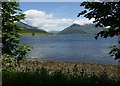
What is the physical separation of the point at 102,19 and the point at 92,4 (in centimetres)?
76

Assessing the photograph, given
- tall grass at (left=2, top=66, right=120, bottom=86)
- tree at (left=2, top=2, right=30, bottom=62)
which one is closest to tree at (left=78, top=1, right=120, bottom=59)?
tall grass at (left=2, top=66, right=120, bottom=86)

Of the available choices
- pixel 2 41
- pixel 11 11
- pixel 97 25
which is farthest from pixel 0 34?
pixel 97 25

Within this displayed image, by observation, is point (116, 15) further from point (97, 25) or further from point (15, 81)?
point (15, 81)

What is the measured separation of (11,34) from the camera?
17.6 m

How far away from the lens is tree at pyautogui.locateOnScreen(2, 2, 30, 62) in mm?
17183

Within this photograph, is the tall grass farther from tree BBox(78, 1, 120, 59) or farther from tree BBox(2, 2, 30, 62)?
tree BBox(2, 2, 30, 62)

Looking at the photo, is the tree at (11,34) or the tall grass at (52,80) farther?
the tree at (11,34)

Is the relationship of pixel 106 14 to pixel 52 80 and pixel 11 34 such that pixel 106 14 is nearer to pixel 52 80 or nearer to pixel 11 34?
pixel 52 80

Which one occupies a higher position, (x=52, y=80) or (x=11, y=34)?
(x=11, y=34)

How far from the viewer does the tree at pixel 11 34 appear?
17.2 meters

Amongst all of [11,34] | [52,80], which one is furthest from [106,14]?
[11,34]

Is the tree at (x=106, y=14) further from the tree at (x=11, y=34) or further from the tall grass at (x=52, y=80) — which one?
the tree at (x=11, y=34)

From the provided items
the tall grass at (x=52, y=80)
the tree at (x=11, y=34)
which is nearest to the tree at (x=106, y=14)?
the tall grass at (x=52, y=80)

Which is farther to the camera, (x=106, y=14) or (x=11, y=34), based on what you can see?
(x=11, y=34)
